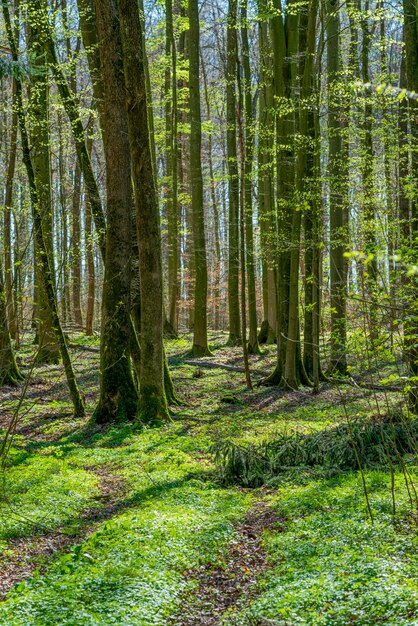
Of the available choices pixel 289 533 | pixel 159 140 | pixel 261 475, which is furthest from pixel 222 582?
pixel 159 140

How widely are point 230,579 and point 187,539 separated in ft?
2.46

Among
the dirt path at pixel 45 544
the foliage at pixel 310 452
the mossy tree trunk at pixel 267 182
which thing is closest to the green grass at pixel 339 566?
the foliage at pixel 310 452

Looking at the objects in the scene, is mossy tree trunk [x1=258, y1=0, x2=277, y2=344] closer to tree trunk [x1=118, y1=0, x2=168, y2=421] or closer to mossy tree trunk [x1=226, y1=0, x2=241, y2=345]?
mossy tree trunk [x1=226, y1=0, x2=241, y2=345]

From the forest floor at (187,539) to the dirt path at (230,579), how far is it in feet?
0.05

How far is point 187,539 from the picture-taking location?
238 inches

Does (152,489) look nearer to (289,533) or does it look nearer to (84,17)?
(289,533)

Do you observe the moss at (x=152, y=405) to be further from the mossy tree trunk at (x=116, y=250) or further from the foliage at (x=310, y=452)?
the foliage at (x=310, y=452)

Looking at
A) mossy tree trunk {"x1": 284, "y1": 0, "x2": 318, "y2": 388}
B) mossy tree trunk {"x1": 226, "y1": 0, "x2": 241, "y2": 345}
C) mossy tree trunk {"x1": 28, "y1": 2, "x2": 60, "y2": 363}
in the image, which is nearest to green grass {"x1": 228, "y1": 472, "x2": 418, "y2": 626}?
mossy tree trunk {"x1": 28, "y1": 2, "x2": 60, "y2": 363}

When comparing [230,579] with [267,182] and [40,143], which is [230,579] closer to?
[40,143]

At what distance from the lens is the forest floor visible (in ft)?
14.7

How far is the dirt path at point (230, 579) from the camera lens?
476 cm

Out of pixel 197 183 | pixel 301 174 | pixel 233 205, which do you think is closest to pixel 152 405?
pixel 301 174

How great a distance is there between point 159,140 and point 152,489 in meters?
20.9

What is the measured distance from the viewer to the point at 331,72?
1530 centimetres
